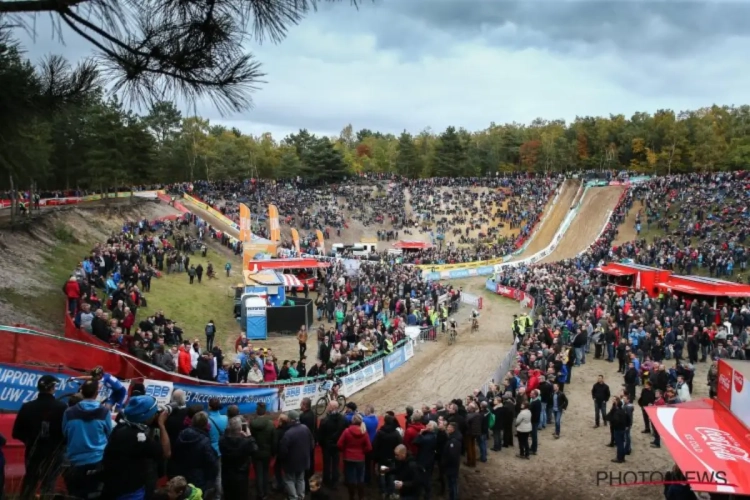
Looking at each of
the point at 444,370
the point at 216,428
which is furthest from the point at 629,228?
the point at 216,428

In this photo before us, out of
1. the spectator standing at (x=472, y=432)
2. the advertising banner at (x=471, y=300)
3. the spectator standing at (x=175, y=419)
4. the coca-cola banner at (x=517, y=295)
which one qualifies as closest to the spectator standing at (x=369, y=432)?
the spectator standing at (x=472, y=432)

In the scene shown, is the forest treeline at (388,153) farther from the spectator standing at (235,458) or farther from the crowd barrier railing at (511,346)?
the crowd barrier railing at (511,346)

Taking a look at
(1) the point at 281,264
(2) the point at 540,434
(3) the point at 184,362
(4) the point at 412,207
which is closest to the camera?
(2) the point at 540,434

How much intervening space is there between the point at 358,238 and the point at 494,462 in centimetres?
4370

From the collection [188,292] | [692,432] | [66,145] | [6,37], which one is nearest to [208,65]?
[6,37]

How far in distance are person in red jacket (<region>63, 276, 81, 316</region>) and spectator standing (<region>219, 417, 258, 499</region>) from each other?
1068 cm

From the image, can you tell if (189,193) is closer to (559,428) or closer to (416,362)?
(416,362)

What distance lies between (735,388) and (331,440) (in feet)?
18.0

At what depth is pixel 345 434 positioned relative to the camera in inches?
315

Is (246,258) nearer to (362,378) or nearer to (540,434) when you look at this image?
(362,378)

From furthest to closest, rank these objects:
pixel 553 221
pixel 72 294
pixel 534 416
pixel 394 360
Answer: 1. pixel 553 221
2. pixel 394 360
3. pixel 72 294
4. pixel 534 416

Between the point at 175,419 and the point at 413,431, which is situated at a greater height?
the point at 175,419

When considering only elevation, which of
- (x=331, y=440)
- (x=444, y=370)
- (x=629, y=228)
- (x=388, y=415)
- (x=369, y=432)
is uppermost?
(x=629, y=228)

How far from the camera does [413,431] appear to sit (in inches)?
341
